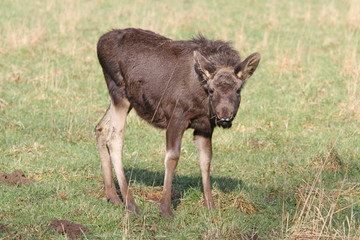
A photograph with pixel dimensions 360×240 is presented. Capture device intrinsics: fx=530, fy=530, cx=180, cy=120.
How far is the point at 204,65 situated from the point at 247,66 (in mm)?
472

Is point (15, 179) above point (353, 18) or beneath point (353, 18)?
beneath

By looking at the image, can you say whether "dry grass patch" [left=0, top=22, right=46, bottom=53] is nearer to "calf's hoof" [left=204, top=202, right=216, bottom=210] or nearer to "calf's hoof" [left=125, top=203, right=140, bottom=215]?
"calf's hoof" [left=125, top=203, right=140, bottom=215]

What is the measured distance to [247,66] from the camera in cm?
576

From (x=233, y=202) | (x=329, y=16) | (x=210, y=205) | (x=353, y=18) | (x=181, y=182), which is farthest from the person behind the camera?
(x=329, y=16)

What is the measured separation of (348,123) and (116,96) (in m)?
4.76

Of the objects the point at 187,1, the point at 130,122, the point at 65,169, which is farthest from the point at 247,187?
the point at 187,1

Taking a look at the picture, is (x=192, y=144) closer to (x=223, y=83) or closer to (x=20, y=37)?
(x=223, y=83)

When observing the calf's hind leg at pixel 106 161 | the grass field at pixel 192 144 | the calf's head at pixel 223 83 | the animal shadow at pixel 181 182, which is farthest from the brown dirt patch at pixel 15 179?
the calf's head at pixel 223 83

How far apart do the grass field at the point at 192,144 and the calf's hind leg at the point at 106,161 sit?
6.5 inches

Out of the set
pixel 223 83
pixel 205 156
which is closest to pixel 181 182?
pixel 205 156

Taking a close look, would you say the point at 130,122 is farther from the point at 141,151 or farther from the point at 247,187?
the point at 247,187

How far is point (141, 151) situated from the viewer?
8125mm

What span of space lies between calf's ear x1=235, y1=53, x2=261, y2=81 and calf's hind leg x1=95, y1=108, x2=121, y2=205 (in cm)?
194

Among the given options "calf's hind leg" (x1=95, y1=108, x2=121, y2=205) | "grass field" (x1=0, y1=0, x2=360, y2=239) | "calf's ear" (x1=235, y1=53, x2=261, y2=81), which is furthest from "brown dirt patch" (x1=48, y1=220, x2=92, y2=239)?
"calf's ear" (x1=235, y1=53, x2=261, y2=81)
